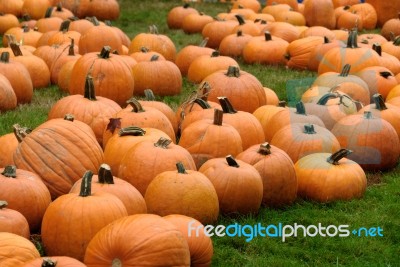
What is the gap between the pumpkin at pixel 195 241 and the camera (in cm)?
428

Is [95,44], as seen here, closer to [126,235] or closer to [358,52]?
[358,52]

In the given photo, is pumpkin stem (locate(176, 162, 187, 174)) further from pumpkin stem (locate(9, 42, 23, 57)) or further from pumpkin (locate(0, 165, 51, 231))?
pumpkin stem (locate(9, 42, 23, 57))

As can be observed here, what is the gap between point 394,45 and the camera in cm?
942

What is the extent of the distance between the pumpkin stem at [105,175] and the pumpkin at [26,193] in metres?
0.39

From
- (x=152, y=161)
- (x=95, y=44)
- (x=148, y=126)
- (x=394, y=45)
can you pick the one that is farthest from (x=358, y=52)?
(x=152, y=161)

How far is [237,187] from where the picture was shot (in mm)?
5113

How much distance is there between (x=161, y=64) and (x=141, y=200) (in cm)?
361

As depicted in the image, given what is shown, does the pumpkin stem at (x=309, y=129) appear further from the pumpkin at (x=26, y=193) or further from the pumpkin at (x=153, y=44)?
the pumpkin at (x=153, y=44)

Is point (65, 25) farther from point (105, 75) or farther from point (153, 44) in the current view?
point (105, 75)

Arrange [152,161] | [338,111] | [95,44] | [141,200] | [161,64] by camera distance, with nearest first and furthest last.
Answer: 1. [141,200]
2. [152,161]
3. [338,111]
4. [161,64]
5. [95,44]

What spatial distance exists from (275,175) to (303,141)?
0.72 metres

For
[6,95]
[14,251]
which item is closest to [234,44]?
[6,95]

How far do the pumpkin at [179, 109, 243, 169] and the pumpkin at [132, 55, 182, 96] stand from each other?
242 cm

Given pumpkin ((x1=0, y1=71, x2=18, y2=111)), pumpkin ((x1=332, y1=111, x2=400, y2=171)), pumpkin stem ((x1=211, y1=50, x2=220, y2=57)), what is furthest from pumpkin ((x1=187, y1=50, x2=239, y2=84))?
pumpkin ((x1=332, y1=111, x2=400, y2=171))
